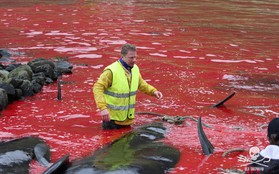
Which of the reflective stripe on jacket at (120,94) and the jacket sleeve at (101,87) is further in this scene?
the reflective stripe on jacket at (120,94)

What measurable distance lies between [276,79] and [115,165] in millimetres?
8345

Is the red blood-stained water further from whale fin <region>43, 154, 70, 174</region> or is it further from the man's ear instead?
the man's ear

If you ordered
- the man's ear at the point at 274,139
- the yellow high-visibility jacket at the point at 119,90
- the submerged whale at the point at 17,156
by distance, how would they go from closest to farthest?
the man's ear at the point at 274,139, the submerged whale at the point at 17,156, the yellow high-visibility jacket at the point at 119,90

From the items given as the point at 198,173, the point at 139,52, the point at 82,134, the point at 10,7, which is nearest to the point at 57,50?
the point at 139,52

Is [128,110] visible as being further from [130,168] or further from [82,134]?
[130,168]

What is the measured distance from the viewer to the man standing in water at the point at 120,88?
8562 millimetres

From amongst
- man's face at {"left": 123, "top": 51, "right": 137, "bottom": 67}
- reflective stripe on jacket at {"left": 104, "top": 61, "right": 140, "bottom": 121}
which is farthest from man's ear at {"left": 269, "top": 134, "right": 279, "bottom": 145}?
reflective stripe on jacket at {"left": 104, "top": 61, "right": 140, "bottom": 121}

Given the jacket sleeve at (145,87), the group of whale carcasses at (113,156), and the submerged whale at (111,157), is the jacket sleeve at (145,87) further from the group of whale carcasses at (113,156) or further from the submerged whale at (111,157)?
the submerged whale at (111,157)

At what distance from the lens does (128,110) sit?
29.3 ft

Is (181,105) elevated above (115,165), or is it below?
below

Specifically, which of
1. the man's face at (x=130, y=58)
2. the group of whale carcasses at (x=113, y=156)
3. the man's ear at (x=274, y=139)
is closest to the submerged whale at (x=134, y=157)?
the group of whale carcasses at (x=113, y=156)

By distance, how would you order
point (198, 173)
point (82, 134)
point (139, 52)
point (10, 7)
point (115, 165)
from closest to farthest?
point (115, 165) → point (198, 173) → point (82, 134) → point (139, 52) → point (10, 7)

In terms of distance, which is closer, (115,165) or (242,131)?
(115,165)

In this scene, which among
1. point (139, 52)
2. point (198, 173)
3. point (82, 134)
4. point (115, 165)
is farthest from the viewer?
point (139, 52)
